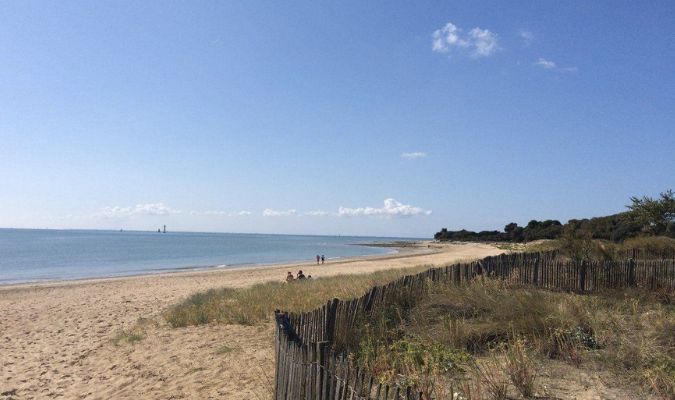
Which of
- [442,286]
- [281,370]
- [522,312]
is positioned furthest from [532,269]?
[281,370]

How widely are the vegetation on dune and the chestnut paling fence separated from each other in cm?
36

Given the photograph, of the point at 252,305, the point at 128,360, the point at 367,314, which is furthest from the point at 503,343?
the point at 252,305

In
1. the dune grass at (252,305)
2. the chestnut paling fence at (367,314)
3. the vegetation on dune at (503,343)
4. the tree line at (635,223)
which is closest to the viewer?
the chestnut paling fence at (367,314)

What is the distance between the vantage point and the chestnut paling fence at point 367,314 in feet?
11.9

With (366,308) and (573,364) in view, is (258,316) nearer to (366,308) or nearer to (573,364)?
(366,308)

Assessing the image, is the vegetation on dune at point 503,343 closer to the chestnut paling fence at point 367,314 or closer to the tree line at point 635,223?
the chestnut paling fence at point 367,314

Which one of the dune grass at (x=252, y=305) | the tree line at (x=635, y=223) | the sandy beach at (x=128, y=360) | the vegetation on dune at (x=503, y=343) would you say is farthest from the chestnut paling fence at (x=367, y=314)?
the tree line at (x=635, y=223)

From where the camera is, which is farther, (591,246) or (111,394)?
(591,246)

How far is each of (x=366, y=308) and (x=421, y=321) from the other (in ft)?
2.89

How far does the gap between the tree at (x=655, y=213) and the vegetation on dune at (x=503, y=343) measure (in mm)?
19062

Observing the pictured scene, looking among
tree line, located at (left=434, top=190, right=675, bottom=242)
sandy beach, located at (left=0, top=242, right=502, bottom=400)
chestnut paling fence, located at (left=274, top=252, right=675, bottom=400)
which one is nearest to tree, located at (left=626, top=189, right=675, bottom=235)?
tree line, located at (left=434, top=190, right=675, bottom=242)

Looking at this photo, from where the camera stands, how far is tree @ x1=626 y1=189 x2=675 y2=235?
24266 mm

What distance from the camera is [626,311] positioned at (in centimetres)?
840

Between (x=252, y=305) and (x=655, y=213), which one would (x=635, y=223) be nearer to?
(x=655, y=213)
